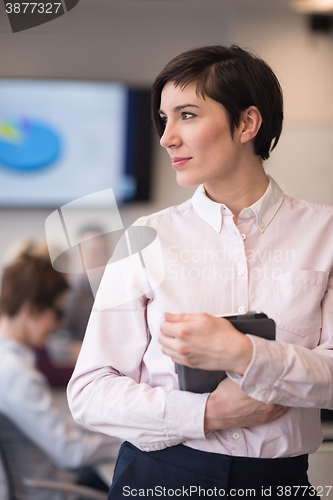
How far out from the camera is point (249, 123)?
0.70 metres

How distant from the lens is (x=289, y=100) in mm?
1209

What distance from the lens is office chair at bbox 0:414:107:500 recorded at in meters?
1.14

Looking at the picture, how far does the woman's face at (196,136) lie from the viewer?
0.66 m

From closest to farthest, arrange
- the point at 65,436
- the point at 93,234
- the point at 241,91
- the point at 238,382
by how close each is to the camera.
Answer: the point at 238,382, the point at 241,91, the point at 93,234, the point at 65,436

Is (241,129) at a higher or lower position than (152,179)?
higher

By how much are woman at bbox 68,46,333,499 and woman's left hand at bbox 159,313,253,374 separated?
0.06 metres

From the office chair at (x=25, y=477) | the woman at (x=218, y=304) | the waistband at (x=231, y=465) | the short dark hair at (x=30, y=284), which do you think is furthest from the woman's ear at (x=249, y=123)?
the office chair at (x=25, y=477)

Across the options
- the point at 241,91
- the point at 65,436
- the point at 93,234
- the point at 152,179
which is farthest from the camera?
the point at 152,179

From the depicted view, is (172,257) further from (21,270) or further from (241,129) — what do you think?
(21,270)

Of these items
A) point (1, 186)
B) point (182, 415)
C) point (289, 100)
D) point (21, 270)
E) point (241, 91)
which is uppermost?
point (241, 91)

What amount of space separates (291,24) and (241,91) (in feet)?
2.28

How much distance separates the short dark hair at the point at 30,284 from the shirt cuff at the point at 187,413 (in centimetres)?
73

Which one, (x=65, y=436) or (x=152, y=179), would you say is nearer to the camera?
(x=65, y=436)

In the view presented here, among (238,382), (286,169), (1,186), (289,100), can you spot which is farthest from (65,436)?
(289,100)
